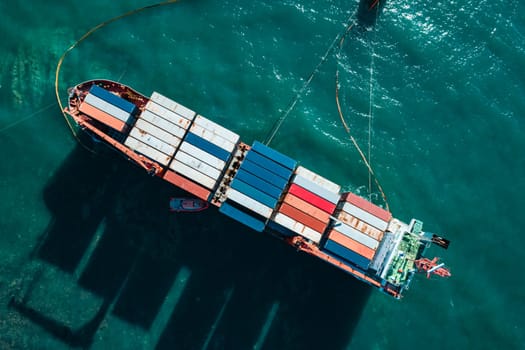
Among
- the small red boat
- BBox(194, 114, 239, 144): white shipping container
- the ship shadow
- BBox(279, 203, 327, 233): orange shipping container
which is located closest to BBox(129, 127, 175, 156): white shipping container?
BBox(194, 114, 239, 144): white shipping container

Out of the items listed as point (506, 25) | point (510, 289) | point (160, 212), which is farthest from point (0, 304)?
point (506, 25)

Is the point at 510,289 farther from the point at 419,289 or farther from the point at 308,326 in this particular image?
the point at 308,326

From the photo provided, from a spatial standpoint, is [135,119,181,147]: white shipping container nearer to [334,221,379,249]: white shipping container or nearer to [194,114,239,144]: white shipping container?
[194,114,239,144]: white shipping container

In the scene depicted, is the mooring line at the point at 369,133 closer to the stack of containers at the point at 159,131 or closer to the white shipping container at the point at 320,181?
the white shipping container at the point at 320,181

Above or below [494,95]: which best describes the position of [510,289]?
below

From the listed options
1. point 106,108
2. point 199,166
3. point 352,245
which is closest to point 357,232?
point 352,245

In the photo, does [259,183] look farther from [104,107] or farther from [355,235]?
[104,107]
